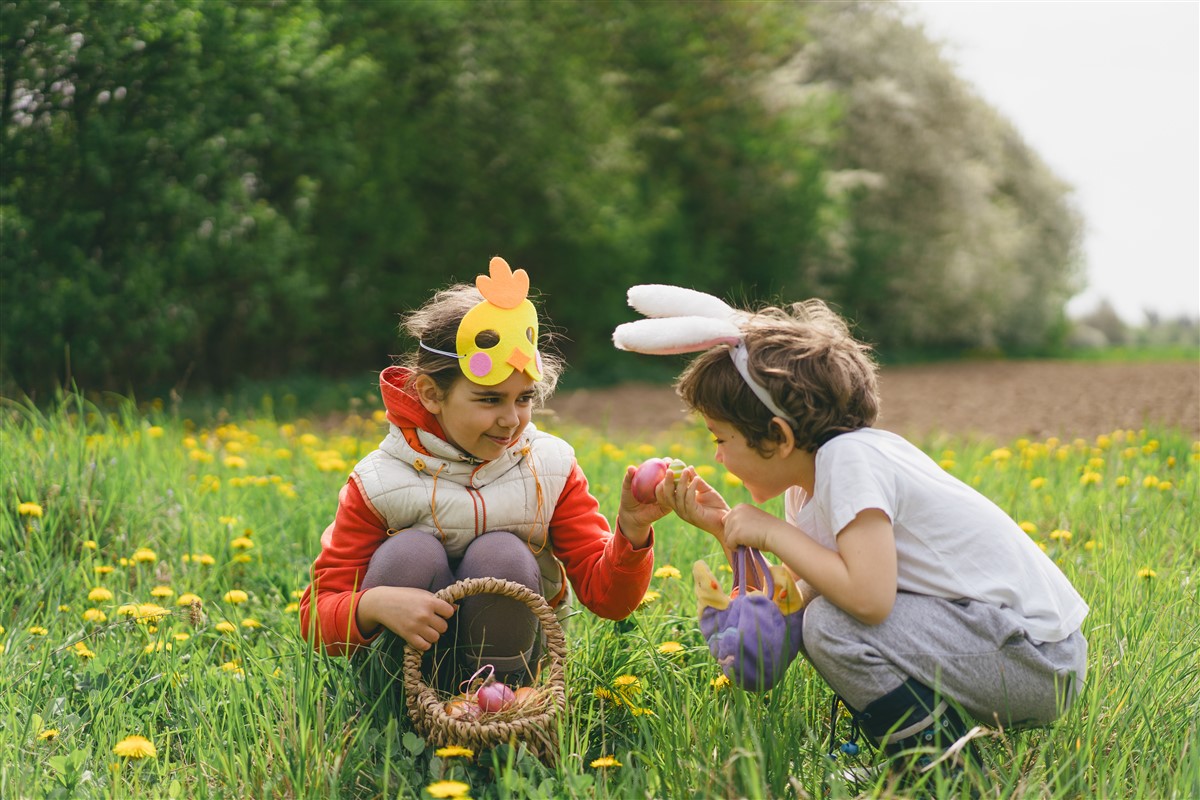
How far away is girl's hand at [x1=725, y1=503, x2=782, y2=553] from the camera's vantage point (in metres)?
1.99

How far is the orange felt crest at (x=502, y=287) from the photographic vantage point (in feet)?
7.42

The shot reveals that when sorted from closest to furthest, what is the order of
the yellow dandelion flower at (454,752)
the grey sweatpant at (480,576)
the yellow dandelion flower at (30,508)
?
1. the yellow dandelion flower at (454,752)
2. the grey sweatpant at (480,576)
3. the yellow dandelion flower at (30,508)

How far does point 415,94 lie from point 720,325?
344 inches

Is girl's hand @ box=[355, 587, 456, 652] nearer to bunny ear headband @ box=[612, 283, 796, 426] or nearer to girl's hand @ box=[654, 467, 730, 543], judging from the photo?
girl's hand @ box=[654, 467, 730, 543]

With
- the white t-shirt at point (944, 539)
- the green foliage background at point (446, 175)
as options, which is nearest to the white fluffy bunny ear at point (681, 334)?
the white t-shirt at point (944, 539)

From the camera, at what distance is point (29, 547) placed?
3.10 meters

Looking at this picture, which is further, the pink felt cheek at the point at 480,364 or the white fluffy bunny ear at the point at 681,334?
the pink felt cheek at the point at 480,364

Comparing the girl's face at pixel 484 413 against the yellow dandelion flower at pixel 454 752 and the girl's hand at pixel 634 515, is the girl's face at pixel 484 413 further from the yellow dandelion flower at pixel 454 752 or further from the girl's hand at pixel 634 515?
the yellow dandelion flower at pixel 454 752

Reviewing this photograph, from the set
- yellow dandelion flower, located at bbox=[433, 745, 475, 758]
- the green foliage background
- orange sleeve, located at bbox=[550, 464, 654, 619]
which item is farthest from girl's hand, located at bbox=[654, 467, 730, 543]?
the green foliage background

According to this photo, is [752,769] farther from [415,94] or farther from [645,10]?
[645,10]

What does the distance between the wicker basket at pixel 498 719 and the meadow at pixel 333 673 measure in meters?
0.04

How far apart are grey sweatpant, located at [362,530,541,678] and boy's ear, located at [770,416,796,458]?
569 mm

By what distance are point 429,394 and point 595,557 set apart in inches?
20.0

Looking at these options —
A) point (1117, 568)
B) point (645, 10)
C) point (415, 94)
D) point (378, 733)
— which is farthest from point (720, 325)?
point (645, 10)
